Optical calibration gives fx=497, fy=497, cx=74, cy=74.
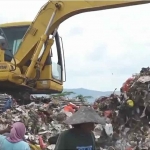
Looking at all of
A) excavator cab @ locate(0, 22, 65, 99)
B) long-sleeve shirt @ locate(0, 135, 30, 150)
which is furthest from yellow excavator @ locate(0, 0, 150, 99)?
long-sleeve shirt @ locate(0, 135, 30, 150)

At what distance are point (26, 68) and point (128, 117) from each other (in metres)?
3.71

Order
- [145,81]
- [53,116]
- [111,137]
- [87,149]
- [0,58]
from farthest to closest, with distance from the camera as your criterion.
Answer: [0,58], [53,116], [145,81], [111,137], [87,149]

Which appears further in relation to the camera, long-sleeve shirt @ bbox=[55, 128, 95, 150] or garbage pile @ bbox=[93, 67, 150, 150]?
garbage pile @ bbox=[93, 67, 150, 150]

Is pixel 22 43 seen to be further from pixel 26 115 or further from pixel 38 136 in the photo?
pixel 38 136

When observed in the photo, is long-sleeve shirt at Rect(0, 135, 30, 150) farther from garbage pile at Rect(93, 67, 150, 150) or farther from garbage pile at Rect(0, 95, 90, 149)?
garbage pile at Rect(93, 67, 150, 150)

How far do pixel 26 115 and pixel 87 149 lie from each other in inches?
200

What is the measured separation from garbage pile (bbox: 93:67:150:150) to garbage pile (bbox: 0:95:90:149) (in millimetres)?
787

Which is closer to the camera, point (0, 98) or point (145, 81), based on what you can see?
point (145, 81)

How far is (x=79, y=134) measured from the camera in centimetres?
398

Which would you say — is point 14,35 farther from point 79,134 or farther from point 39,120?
point 79,134

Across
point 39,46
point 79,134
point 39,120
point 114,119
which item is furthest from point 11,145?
point 39,46

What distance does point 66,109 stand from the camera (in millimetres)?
9883

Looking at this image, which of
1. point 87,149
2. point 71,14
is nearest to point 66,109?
point 71,14

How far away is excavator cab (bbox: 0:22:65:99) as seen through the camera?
11125 mm
